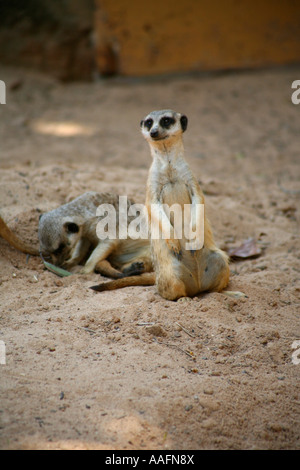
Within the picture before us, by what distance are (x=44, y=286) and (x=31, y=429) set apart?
4.53ft

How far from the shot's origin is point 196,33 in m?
7.48

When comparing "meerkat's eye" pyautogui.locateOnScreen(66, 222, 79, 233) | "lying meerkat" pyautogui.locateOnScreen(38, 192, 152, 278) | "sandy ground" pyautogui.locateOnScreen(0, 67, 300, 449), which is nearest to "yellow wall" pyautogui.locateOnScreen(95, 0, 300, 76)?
"sandy ground" pyautogui.locateOnScreen(0, 67, 300, 449)

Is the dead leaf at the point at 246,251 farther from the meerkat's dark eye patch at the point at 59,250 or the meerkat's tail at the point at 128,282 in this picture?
the meerkat's dark eye patch at the point at 59,250

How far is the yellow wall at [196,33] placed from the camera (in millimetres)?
7359

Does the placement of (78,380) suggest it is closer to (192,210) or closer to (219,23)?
(192,210)

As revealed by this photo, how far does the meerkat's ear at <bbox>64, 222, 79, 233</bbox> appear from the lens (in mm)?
3420

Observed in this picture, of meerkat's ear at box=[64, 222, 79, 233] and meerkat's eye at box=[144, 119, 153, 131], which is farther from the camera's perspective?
meerkat's ear at box=[64, 222, 79, 233]

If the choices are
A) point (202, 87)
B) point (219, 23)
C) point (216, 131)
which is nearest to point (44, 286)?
point (216, 131)

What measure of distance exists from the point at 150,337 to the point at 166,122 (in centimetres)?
138

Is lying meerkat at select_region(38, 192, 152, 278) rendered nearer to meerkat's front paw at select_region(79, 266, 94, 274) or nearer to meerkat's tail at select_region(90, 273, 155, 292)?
meerkat's front paw at select_region(79, 266, 94, 274)

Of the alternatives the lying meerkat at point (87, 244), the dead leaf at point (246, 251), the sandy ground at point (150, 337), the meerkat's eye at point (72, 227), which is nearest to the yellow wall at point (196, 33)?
the sandy ground at point (150, 337)

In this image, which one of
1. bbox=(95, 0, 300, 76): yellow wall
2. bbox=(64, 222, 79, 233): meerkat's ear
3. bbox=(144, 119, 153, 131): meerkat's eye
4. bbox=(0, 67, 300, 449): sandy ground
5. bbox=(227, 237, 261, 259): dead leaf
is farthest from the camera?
bbox=(95, 0, 300, 76): yellow wall

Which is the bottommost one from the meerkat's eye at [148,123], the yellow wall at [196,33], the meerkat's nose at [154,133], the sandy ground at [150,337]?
the sandy ground at [150,337]

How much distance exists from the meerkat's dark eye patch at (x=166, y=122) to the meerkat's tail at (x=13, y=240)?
1.23 metres
